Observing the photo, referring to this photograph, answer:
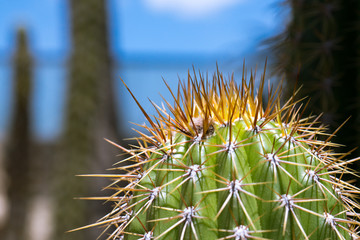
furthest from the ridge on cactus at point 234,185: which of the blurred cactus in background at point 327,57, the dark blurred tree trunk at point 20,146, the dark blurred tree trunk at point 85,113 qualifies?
the dark blurred tree trunk at point 20,146

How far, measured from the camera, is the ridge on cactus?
1074mm

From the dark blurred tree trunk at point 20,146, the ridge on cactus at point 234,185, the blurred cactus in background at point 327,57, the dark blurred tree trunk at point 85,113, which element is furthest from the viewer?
the dark blurred tree trunk at point 20,146

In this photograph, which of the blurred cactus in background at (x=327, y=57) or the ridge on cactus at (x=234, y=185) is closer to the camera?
the ridge on cactus at (x=234, y=185)

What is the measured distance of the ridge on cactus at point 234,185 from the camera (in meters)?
1.07

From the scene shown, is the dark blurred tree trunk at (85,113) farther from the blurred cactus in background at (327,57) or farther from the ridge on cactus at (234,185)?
the ridge on cactus at (234,185)

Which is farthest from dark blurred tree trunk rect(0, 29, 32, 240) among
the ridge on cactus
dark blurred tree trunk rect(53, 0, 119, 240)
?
the ridge on cactus

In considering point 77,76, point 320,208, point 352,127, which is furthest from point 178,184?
point 77,76

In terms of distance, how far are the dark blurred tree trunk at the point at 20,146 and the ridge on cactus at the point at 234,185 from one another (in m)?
6.29

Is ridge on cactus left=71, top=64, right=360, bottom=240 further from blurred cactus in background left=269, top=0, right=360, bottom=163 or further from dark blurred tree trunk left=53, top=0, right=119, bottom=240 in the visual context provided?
dark blurred tree trunk left=53, top=0, right=119, bottom=240

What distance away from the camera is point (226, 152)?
1.13m

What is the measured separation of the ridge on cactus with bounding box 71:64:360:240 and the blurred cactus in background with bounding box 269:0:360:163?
96cm

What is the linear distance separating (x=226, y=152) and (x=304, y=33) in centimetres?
137

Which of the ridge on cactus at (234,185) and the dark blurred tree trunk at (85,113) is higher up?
the dark blurred tree trunk at (85,113)

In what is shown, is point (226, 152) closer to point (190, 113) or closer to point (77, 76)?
point (190, 113)
